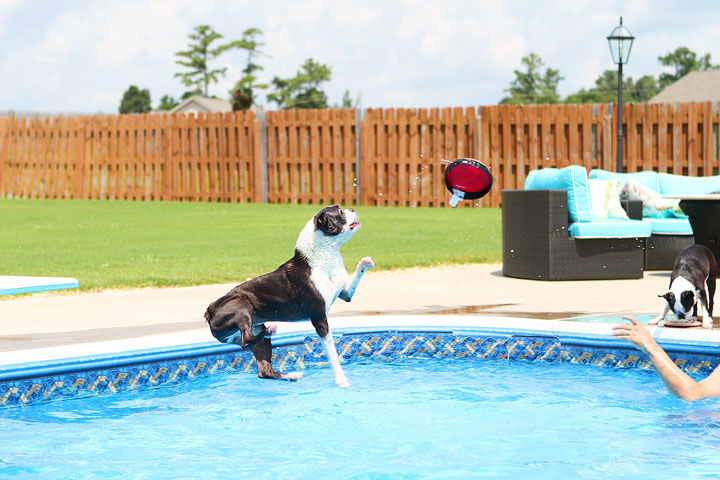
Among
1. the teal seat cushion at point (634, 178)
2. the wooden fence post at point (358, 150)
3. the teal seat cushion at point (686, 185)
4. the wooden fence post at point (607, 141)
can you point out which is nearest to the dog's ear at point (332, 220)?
the teal seat cushion at point (634, 178)

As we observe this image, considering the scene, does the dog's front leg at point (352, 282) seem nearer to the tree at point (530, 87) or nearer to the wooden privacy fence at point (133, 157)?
the wooden privacy fence at point (133, 157)

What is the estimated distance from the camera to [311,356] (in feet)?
19.4

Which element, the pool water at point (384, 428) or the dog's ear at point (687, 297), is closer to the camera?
the pool water at point (384, 428)

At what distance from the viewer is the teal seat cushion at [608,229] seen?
9.17 metres

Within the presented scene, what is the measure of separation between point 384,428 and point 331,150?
17.9 meters

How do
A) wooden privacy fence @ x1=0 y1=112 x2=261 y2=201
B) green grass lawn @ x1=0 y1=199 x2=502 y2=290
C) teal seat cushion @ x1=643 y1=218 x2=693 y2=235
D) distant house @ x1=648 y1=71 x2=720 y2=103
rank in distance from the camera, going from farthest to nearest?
distant house @ x1=648 y1=71 x2=720 y2=103
wooden privacy fence @ x1=0 y1=112 x2=261 y2=201
teal seat cushion @ x1=643 y1=218 x2=693 y2=235
green grass lawn @ x1=0 y1=199 x2=502 y2=290

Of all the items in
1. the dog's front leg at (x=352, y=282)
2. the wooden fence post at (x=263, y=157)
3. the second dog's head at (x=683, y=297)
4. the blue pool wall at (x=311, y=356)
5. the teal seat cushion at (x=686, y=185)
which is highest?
the wooden fence post at (x=263, y=157)

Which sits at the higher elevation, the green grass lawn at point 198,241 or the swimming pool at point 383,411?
the green grass lawn at point 198,241

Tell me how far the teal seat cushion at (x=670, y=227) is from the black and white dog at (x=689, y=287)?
336cm

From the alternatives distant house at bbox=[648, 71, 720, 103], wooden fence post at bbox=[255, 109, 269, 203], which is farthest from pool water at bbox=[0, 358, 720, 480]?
distant house at bbox=[648, 71, 720, 103]

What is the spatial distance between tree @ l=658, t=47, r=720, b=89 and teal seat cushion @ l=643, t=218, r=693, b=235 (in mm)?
96014

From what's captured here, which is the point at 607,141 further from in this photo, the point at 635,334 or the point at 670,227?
the point at 635,334

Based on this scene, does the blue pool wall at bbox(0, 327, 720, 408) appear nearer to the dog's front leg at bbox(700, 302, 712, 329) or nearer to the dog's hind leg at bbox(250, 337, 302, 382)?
the dog's hind leg at bbox(250, 337, 302, 382)

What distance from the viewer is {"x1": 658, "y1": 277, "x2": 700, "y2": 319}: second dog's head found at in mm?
6230
